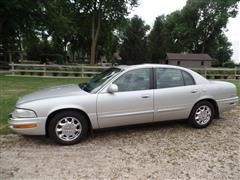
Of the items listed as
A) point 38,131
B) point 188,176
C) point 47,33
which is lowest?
point 188,176

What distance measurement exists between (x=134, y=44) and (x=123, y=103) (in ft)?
126

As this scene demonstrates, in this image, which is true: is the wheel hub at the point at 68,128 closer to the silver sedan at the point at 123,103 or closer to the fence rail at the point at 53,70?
the silver sedan at the point at 123,103

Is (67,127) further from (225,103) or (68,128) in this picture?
(225,103)

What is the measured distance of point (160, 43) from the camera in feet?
158

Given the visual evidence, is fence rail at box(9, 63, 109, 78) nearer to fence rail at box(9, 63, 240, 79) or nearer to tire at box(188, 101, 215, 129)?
fence rail at box(9, 63, 240, 79)

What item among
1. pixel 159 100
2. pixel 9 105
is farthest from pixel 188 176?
pixel 9 105

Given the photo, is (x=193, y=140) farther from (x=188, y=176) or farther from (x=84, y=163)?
(x=84, y=163)

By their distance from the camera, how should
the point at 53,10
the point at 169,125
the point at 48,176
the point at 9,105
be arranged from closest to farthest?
the point at 48,176 < the point at 169,125 < the point at 9,105 < the point at 53,10

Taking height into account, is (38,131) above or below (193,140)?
above

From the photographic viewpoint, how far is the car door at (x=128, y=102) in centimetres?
458

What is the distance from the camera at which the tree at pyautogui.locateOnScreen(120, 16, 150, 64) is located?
41.4 meters

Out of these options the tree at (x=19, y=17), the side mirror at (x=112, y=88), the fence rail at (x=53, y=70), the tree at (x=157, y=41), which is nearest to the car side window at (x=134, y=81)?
the side mirror at (x=112, y=88)

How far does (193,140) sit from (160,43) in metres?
45.2

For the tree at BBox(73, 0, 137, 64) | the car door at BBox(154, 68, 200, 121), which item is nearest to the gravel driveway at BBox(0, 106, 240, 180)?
the car door at BBox(154, 68, 200, 121)
